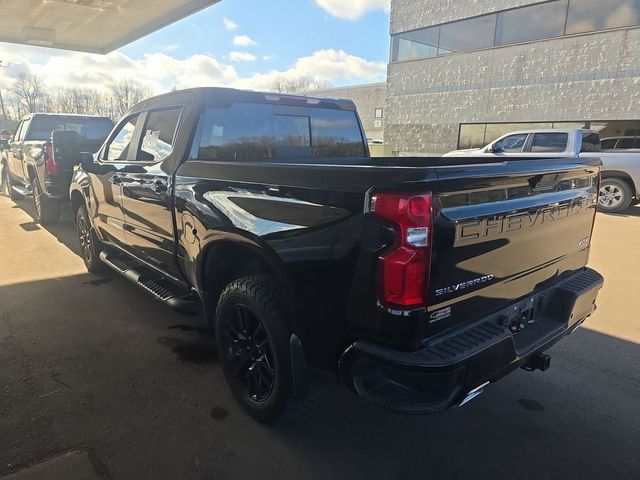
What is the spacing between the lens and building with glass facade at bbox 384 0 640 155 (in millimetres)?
15188

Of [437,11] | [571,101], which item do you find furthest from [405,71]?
[571,101]

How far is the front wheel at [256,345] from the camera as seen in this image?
7.91 feet

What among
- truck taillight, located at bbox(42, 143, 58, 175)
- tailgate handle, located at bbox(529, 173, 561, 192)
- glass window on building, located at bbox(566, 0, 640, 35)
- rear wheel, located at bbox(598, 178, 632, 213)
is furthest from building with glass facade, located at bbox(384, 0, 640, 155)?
truck taillight, located at bbox(42, 143, 58, 175)

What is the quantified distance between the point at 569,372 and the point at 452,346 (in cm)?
202

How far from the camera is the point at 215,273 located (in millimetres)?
3057

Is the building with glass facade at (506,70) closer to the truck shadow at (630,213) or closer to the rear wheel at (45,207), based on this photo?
the truck shadow at (630,213)

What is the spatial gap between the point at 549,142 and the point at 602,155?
116 cm

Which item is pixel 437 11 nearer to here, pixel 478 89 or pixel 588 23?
pixel 478 89

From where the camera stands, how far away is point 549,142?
34.7ft

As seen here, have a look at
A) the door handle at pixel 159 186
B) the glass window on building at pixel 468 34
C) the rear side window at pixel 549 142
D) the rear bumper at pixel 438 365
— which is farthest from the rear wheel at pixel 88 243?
the glass window on building at pixel 468 34

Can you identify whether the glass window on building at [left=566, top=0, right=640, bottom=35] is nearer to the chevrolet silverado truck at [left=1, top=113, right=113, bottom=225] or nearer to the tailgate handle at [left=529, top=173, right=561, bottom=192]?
the chevrolet silverado truck at [left=1, top=113, right=113, bottom=225]

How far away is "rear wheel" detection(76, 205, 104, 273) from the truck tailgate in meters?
4.68

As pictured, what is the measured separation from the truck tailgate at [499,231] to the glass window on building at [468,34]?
18.3 meters

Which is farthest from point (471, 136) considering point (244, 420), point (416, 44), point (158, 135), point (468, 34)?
point (244, 420)
